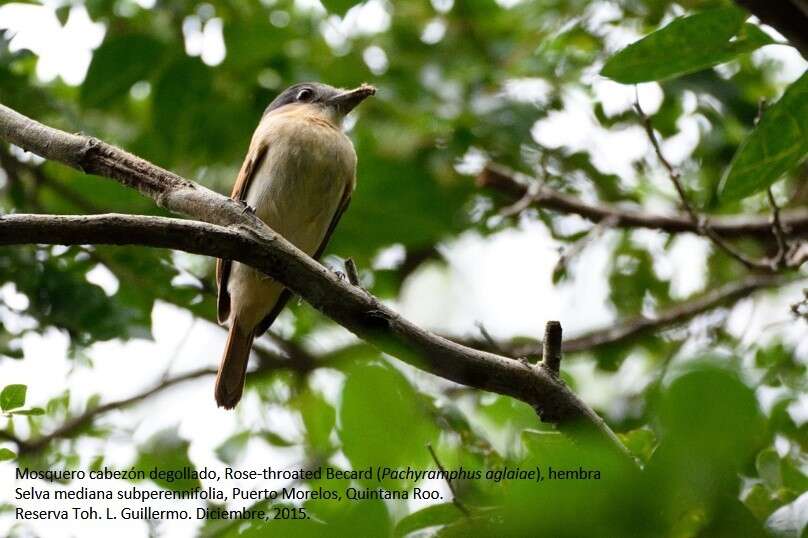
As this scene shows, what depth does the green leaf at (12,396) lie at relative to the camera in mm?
2254

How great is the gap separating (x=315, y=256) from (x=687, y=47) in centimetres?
354

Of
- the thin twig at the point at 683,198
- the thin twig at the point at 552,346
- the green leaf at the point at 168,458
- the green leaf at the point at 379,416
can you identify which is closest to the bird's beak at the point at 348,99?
the thin twig at the point at 683,198

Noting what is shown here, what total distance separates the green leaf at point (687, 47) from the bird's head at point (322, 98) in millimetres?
3533

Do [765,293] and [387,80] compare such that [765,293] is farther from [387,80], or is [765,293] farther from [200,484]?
[200,484]

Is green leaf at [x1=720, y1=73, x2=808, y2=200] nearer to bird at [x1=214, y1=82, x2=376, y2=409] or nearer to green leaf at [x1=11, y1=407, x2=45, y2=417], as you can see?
green leaf at [x1=11, y1=407, x2=45, y2=417]

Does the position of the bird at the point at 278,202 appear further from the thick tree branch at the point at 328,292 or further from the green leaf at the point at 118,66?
the thick tree branch at the point at 328,292

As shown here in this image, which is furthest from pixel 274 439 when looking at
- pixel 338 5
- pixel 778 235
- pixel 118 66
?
pixel 338 5

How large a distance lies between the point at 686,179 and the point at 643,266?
0.65 metres

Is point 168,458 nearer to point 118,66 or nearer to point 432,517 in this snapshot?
point 118,66

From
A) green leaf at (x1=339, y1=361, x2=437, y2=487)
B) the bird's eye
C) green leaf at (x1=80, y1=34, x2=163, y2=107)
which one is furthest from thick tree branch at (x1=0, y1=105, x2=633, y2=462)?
the bird's eye

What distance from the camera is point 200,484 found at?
3.95m

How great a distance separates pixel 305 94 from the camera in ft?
20.2

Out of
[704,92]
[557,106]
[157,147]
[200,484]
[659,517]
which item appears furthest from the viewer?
[557,106]

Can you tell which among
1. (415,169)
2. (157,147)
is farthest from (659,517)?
(157,147)
